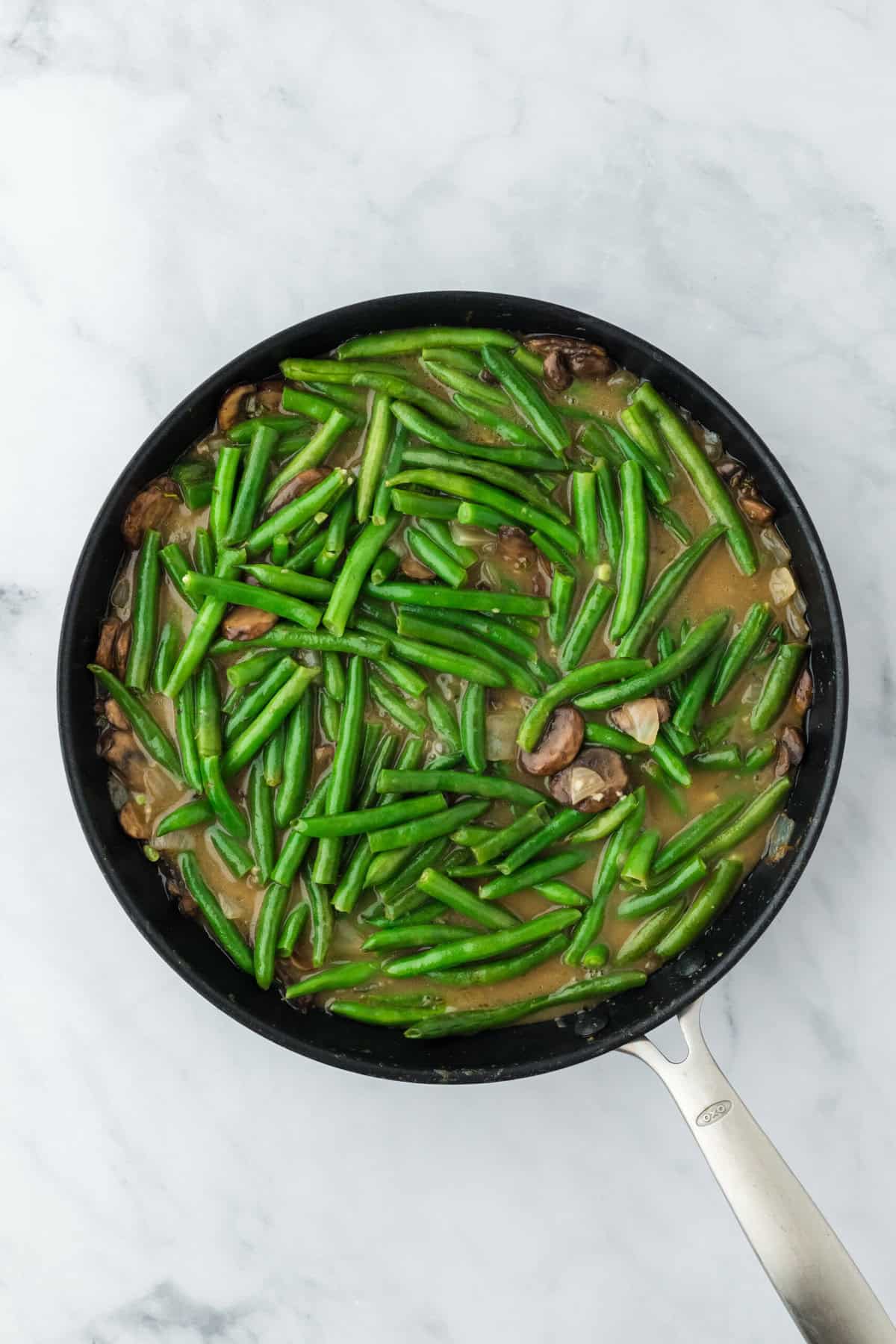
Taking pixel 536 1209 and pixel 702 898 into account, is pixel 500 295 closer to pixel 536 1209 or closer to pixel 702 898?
pixel 702 898

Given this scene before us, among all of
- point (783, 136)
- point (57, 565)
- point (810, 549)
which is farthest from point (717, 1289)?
point (783, 136)

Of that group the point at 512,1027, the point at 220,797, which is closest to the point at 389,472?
the point at 220,797

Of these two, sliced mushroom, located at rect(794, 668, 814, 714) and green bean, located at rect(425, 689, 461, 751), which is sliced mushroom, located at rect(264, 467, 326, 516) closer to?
green bean, located at rect(425, 689, 461, 751)

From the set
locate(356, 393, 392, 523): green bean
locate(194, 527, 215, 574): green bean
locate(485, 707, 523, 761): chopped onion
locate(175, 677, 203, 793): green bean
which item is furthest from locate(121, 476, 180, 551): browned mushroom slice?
locate(485, 707, 523, 761): chopped onion

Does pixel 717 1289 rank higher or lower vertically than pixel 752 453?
lower

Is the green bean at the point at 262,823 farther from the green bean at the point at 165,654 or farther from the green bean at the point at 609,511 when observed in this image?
the green bean at the point at 609,511

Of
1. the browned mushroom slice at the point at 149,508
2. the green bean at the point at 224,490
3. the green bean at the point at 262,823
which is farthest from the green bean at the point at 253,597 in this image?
the green bean at the point at 262,823

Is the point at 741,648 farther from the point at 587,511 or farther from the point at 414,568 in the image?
the point at 414,568
